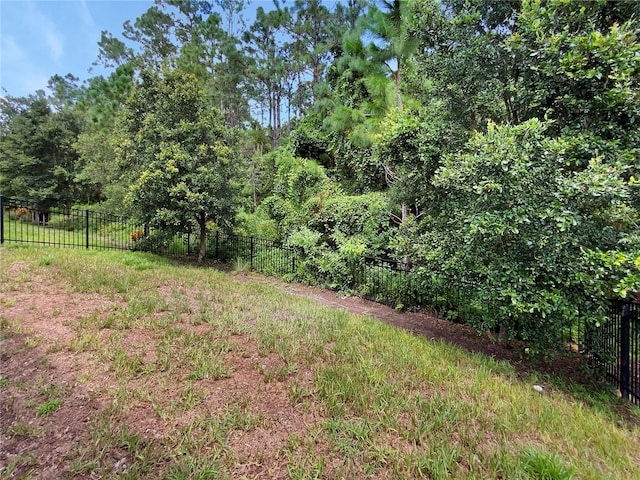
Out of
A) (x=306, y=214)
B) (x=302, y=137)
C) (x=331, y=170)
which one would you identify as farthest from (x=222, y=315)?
(x=302, y=137)

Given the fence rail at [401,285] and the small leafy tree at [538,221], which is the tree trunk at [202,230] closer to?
the fence rail at [401,285]

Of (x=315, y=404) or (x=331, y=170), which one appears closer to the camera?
(x=315, y=404)

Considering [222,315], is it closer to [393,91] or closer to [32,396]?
[32,396]

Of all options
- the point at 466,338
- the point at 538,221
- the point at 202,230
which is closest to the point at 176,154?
the point at 202,230

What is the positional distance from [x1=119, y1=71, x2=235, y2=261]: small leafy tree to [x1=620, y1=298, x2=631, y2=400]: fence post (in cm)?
784

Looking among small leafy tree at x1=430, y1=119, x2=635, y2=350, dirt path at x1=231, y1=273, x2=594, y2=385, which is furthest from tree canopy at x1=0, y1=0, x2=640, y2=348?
dirt path at x1=231, y1=273, x2=594, y2=385

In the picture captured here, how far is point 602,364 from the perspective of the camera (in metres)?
3.89

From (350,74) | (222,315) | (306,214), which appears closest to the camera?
(222,315)

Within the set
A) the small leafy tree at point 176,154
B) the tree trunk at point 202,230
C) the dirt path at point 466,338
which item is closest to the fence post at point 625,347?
the dirt path at point 466,338

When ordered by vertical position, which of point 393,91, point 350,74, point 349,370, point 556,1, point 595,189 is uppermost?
point 350,74

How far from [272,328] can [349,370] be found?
1281 millimetres

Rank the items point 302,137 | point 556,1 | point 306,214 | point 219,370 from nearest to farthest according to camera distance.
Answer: point 219,370 → point 556,1 → point 306,214 → point 302,137

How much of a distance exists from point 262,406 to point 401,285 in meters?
4.76

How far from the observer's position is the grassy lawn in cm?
196
